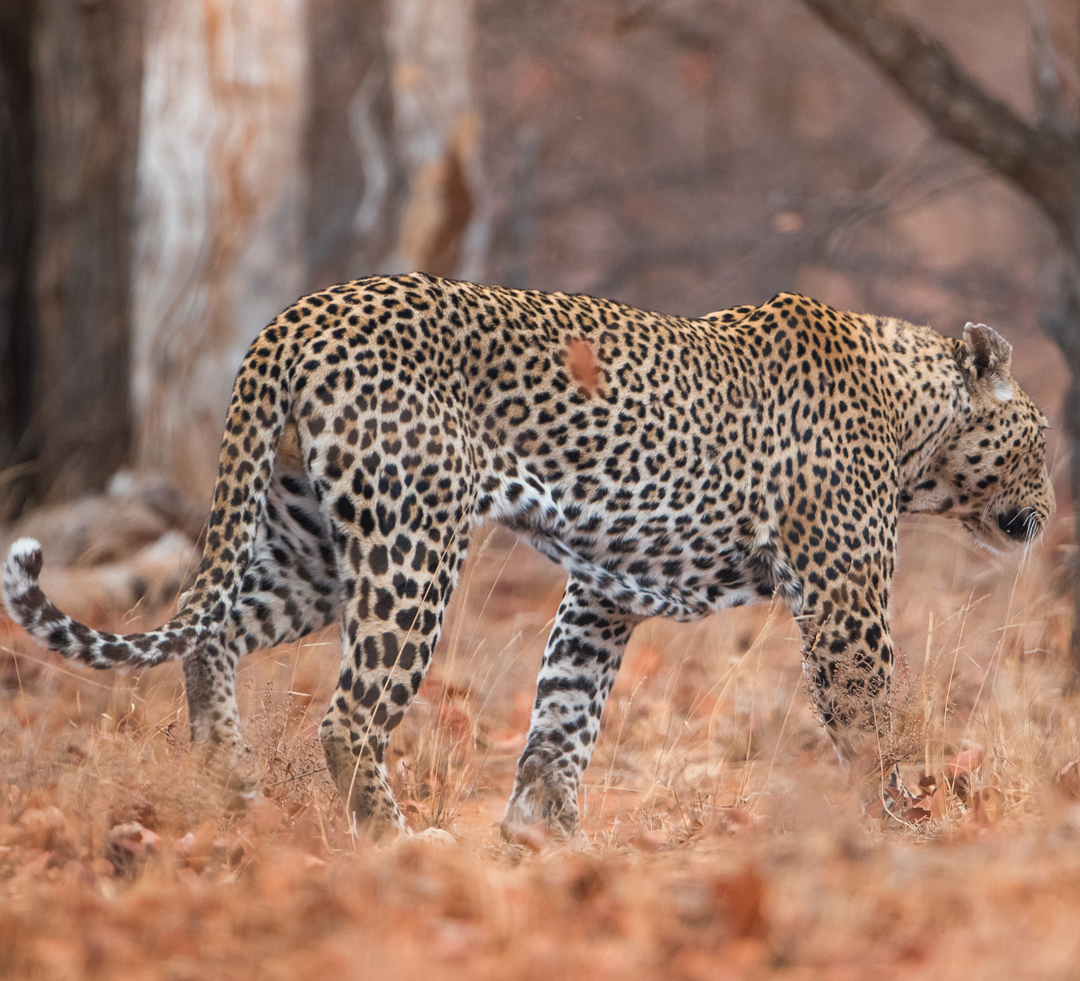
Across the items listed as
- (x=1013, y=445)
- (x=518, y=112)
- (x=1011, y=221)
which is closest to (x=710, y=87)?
(x=518, y=112)

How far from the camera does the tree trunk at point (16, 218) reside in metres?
9.63

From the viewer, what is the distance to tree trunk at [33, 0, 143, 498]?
9258 millimetres

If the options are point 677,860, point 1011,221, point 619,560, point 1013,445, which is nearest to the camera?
point 677,860

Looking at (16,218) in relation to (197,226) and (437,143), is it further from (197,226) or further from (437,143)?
(437,143)

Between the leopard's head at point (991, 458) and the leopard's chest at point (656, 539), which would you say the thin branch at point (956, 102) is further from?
the leopard's chest at point (656, 539)

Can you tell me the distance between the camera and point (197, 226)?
8.68 metres

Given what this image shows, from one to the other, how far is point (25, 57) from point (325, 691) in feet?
19.9

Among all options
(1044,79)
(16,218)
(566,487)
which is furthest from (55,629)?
(16,218)

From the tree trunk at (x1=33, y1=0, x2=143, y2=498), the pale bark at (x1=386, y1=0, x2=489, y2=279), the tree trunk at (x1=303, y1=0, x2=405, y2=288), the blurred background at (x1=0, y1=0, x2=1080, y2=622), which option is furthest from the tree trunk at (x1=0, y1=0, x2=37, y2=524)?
the tree trunk at (x1=303, y1=0, x2=405, y2=288)

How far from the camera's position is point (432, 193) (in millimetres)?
10617

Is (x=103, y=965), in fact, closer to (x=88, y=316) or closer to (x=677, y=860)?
(x=677, y=860)

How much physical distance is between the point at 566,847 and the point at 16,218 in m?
7.33

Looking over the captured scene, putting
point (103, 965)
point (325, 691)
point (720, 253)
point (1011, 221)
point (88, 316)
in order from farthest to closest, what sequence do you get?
point (1011, 221), point (720, 253), point (88, 316), point (325, 691), point (103, 965)

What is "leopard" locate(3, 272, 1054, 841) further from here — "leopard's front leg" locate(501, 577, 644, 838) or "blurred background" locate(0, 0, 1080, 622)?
"blurred background" locate(0, 0, 1080, 622)
